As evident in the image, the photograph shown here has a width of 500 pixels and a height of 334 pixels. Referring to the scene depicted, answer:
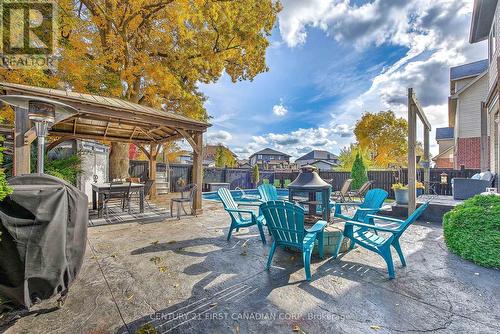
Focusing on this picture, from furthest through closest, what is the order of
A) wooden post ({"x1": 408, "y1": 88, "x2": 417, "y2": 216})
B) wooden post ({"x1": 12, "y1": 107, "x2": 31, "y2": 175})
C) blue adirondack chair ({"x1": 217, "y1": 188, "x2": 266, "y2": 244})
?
1. wooden post ({"x1": 408, "y1": 88, "x2": 417, "y2": 216})
2. blue adirondack chair ({"x1": 217, "y1": 188, "x2": 266, "y2": 244})
3. wooden post ({"x1": 12, "y1": 107, "x2": 31, "y2": 175})

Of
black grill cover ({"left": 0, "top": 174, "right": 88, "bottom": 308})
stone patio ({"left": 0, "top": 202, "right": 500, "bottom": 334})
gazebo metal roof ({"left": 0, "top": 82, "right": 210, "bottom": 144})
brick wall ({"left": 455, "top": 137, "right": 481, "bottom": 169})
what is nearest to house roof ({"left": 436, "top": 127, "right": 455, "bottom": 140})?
brick wall ({"left": 455, "top": 137, "right": 481, "bottom": 169})

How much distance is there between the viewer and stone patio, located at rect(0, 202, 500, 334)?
188 centimetres

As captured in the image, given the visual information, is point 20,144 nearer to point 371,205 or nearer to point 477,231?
point 371,205

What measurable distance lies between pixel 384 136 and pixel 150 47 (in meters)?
22.7

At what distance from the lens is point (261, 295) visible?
2.34 meters

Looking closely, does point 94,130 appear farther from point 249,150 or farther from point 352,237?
point 249,150

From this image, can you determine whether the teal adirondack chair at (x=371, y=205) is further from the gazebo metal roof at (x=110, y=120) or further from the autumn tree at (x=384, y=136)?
the autumn tree at (x=384, y=136)

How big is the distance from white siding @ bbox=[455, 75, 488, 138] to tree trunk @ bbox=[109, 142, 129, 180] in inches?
708

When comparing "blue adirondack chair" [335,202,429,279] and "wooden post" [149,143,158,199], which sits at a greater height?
"wooden post" [149,143,158,199]

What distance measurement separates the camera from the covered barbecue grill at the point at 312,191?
4000 mm

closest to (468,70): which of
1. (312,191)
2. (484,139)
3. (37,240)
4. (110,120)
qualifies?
(484,139)

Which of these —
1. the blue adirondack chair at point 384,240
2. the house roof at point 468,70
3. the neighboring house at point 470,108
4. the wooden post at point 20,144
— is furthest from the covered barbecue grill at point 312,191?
the house roof at point 468,70

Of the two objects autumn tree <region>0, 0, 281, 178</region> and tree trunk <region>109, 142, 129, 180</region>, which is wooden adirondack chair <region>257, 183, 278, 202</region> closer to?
autumn tree <region>0, 0, 281, 178</region>

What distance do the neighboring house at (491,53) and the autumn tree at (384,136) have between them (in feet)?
50.4
